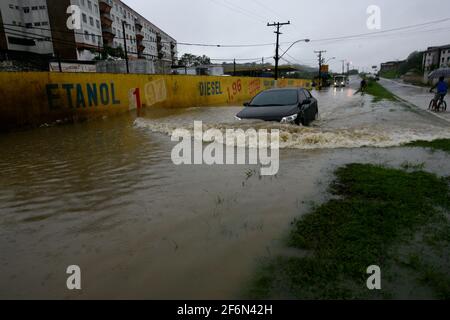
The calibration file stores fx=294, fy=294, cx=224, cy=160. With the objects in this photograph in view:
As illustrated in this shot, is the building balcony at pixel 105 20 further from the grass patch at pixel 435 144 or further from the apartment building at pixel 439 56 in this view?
the apartment building at pixel 439 56

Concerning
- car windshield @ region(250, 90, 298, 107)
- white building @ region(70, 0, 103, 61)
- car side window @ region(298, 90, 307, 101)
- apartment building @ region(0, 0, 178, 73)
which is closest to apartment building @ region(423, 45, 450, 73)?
apartment building @ region(0, 0, 178, 73)

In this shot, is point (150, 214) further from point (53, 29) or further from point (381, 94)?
point (53, 29)

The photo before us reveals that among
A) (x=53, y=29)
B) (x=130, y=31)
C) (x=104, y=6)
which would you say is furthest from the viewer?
(x=130, y=31)

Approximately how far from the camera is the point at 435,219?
3102 mm

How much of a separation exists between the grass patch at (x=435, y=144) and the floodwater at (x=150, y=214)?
0.49 m

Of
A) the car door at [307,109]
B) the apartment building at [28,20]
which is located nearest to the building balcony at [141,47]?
the apartment building at [28,20]

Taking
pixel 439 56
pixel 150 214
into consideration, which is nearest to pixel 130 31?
pixel 150 214

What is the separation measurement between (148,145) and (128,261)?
5381mm

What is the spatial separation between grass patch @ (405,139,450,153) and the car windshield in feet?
11.3

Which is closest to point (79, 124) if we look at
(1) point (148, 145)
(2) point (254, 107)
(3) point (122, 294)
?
(1) point (148, 145)

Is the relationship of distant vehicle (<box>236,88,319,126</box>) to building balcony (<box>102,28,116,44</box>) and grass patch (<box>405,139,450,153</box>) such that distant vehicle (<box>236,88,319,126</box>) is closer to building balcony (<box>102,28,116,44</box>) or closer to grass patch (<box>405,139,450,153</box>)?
grass patch (<box>405,139,450,153</box>)

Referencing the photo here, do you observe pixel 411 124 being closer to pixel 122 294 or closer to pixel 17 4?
pixel 122 294

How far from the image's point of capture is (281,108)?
8680 millimetres

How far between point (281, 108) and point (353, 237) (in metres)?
6.33
